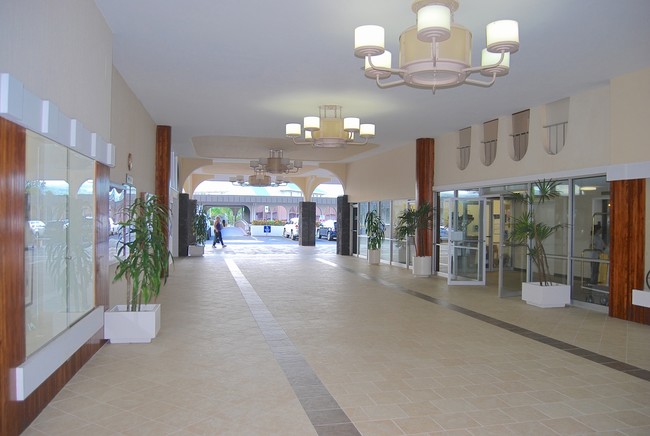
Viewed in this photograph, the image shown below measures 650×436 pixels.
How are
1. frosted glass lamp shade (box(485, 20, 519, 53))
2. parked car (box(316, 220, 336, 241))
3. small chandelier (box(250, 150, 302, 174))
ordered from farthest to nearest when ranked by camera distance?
parked car (box(316, 220, 336, 241))
small chandelier (box(250, 150, 302, 174))
frosted glass lamp shade (box(485, 20, 519, 53))

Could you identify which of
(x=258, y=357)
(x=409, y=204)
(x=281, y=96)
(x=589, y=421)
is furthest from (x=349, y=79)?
(x=409, y=204)

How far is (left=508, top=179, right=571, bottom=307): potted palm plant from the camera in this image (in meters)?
7.98

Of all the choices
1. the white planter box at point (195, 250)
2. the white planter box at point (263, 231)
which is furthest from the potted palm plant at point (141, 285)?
the white planter box at point (263, 231)

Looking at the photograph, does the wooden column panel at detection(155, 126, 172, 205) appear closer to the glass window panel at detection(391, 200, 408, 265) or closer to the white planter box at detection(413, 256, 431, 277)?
the white planter box at detection(413, 256, 431, 277)

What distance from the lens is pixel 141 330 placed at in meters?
5.46

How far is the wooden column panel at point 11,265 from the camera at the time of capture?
2.94m

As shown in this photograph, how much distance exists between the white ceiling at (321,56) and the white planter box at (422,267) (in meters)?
3.35

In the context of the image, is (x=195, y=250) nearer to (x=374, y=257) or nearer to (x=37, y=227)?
(x=374, y=257)

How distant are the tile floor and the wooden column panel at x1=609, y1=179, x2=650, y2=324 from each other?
277 millimetres

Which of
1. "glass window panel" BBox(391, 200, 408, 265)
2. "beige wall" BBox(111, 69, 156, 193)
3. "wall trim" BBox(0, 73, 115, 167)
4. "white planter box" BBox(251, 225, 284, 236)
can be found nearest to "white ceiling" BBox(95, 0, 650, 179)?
"beige wall" BBox(111, 69, 156, 193)

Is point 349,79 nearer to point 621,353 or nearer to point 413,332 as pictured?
point 413,332

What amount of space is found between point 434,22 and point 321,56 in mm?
2769

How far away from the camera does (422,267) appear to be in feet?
39.6

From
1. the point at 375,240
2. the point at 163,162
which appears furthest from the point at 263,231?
the point at 163,162
